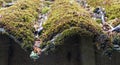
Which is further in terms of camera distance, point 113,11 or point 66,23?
point 113,11

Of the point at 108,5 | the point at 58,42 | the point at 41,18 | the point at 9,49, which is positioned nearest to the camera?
the point at 58,42

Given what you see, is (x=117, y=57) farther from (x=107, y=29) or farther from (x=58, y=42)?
(x=58, y=42)

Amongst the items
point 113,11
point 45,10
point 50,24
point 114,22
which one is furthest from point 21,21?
point 113,11

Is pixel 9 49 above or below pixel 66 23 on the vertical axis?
below

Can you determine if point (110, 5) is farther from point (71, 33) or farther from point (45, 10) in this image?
point (71, 33)

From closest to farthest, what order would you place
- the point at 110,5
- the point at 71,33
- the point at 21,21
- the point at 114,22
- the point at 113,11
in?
the point at 71,33, the point at 21,21, the point at 114,22, the point at 113,11, the point at 110,5

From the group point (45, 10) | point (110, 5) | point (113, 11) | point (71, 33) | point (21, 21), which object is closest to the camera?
point (71, 33)

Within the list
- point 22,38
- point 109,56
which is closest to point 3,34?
point 22,38

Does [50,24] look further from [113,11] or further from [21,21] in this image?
[113,11]

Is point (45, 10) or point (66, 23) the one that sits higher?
point (66, 23)

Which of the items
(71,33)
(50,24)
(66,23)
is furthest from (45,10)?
(71,33)
